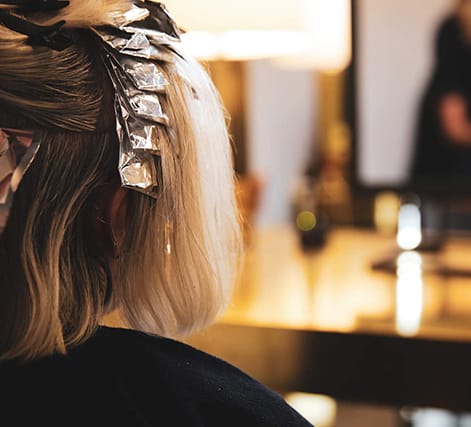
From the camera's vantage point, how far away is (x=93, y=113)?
2.56ft

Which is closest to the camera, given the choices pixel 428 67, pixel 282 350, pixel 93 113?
pixel 93 113

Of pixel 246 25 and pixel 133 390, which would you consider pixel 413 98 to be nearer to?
pixel 246 25

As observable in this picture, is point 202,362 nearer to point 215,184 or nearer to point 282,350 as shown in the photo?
point 215,184

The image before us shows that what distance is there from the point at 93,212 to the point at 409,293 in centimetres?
104

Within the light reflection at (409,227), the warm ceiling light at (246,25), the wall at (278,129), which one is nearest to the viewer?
the warm ceiling light at (246,25)

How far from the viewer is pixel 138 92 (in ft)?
2.61

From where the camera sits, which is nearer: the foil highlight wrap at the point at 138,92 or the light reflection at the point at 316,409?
the foil highlight wrap at the point at 138,92

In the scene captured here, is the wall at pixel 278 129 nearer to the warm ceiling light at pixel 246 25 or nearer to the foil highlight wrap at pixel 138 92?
the warm ceiling light at pixel 246 25

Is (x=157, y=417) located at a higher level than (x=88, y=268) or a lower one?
lower

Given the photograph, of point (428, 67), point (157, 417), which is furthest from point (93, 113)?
point (428, 67)

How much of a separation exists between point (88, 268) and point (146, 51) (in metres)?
0.23

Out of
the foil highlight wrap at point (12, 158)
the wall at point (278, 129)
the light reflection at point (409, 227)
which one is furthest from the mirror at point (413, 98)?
the wall at point (278, 129)

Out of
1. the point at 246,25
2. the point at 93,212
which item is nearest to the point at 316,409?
the point at 246,25

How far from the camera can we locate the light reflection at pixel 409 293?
1513 millimetres
